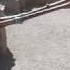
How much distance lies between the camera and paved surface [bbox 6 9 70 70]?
4434 millimetres

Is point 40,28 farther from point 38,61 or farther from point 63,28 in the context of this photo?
point 38,61

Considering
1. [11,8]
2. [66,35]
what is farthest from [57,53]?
[11,8]

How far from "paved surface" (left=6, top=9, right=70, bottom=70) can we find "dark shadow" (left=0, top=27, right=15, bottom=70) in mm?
88

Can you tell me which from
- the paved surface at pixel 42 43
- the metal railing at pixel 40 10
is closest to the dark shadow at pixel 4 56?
the paved surface at pixel 42 43

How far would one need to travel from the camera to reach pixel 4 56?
15.7 feet

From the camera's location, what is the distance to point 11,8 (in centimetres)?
753

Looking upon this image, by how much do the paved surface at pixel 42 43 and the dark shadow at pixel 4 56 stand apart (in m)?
0.09

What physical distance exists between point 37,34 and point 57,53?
91 cm

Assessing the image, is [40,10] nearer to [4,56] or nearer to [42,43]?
[4,56]

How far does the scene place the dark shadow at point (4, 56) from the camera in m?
4.47

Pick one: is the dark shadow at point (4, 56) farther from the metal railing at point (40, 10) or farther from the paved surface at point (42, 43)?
the metal railing at point (40, 10)

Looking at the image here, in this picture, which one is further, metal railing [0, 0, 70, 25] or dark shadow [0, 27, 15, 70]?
dark shadow [0, 27, 15, 70]

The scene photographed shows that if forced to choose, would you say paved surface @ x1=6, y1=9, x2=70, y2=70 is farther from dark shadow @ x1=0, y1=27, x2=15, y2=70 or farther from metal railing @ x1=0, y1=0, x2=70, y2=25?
metal railing @ x1=0, y1=0, x2=70, y2=25

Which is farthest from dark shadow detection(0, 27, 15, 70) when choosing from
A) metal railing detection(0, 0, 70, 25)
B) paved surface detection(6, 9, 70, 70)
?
metal railing detection(0, 0, 70, 25)
